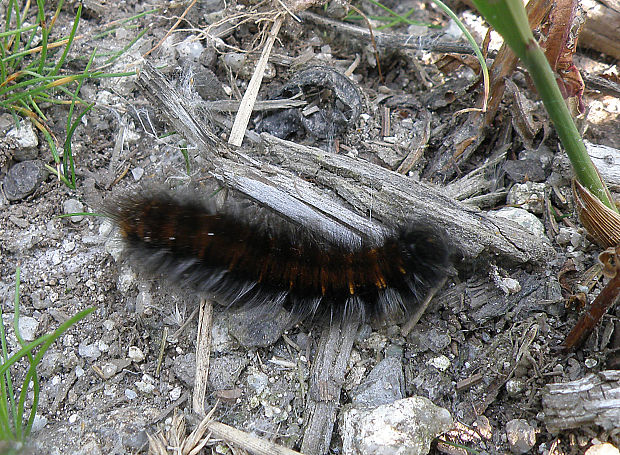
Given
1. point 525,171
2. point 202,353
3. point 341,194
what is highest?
point 525,171

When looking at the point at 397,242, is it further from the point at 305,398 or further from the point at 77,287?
the point at 77,287

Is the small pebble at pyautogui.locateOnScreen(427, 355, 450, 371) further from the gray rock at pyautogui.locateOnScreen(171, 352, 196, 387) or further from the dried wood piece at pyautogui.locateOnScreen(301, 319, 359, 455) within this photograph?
the gray rock at pyautogui.locateOnScreen(171, 352, 196, 387)

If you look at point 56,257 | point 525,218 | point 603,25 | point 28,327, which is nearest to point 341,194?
point 525,218

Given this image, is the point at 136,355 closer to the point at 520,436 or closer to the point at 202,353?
the point at 202,353

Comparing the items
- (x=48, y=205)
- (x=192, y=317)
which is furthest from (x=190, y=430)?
(x=48, y=205)

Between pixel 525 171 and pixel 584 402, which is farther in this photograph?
pixel 525 171

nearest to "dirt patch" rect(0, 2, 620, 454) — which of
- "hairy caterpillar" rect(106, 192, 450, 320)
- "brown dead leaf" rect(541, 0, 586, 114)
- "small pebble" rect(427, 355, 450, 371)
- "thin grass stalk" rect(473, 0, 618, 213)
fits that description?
"small pebble" rect(427, 355, 450, 371)

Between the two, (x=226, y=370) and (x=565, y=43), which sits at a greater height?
(x=565, y=43)
